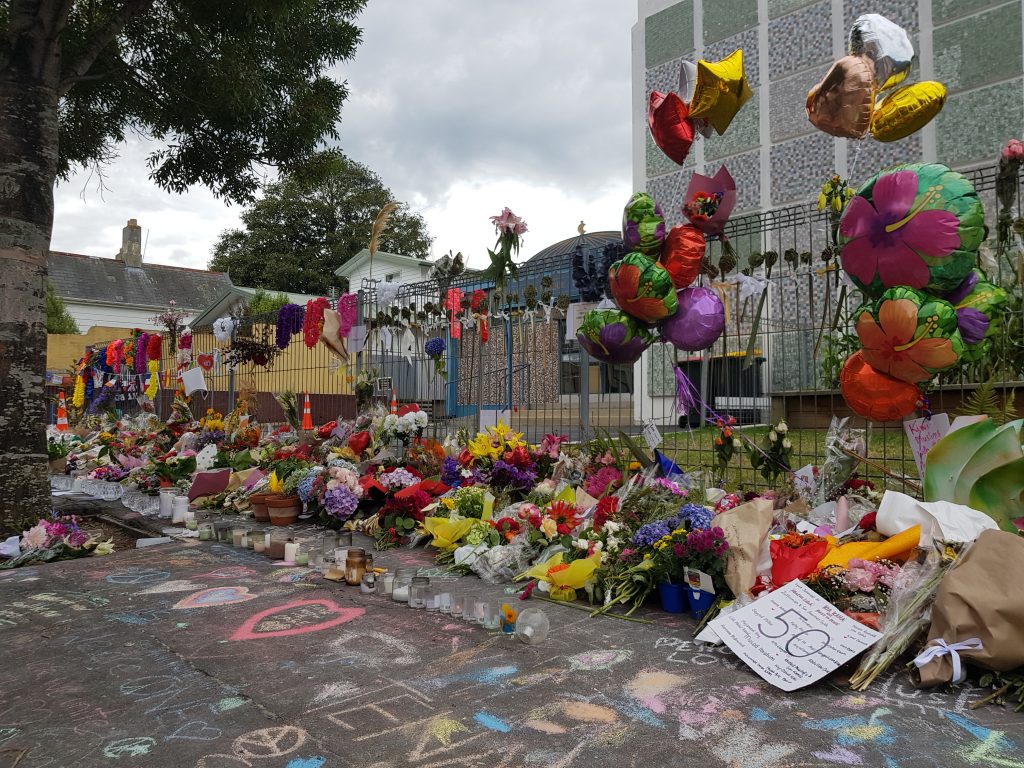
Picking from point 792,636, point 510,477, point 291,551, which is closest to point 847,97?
point 792,636

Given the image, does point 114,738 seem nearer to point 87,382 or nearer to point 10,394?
point 10,394

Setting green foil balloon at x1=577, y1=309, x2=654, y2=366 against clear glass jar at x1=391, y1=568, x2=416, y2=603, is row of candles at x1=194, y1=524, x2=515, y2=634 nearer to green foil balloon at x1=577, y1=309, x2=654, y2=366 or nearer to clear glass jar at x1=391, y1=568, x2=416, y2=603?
clear glass jar at x1=391, y1=568, x2=416, y2=603

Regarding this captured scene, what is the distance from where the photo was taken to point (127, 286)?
124 feet

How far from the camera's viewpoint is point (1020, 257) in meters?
4.24

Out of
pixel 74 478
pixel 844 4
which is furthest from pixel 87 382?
pixel 844 4

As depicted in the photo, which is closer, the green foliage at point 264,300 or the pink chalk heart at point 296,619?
the pink chalk heart at point 296,619

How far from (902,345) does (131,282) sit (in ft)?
138

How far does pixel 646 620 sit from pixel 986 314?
236 cm

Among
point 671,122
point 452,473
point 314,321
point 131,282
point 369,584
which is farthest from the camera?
point 131,282

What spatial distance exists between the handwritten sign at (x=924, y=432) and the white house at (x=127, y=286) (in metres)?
35.2

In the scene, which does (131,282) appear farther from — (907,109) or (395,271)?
(907,109)

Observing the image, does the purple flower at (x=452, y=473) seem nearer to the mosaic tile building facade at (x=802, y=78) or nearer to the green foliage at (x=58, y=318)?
the mosaic tile building facade at (x=802, y=78)

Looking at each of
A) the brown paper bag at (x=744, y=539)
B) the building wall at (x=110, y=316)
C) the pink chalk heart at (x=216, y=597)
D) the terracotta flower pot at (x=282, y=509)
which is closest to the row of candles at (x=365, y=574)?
the terracotta flower pot at (x=282, y=509)

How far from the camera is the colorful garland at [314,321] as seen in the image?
903cm
